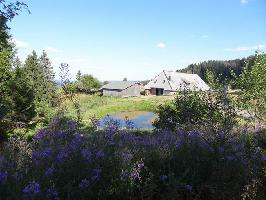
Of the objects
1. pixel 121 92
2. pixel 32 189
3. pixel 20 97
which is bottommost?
pixel 121 92

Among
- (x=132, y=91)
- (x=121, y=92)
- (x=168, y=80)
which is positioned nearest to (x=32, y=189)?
(x=168, y=80)

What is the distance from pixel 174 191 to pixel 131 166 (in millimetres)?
637

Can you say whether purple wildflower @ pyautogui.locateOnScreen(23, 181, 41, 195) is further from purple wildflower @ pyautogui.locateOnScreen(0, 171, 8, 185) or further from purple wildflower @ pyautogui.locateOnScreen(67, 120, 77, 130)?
purple wildflower @ pyautogui.locateOnScreen(67, 120, 77, 130)

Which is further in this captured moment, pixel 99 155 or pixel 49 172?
pixel 99 155

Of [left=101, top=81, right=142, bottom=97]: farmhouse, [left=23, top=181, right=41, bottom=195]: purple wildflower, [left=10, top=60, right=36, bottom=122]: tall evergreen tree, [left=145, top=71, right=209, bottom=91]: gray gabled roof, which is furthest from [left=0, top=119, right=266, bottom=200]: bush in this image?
[left=101, top=81, right=142, bottom=97]: farmhouse

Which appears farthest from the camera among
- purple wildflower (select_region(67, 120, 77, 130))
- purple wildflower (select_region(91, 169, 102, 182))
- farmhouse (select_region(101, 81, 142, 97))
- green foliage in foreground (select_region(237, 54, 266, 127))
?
farmhouse (select_region(101, 81, 142, 97))

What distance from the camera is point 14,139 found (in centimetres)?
449

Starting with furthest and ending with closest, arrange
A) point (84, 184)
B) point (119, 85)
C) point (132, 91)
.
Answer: point (119, 85) < point (132, 91) < point (84, 184)

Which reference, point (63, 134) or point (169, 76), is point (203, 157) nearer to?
point (63, 134)

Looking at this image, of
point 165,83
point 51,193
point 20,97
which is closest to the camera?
point 51,193

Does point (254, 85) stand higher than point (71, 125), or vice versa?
point (254, 85)

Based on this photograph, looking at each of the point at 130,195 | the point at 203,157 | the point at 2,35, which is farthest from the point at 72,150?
the point at 2,35

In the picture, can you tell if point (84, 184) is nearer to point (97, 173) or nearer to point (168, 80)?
point (97, 173)

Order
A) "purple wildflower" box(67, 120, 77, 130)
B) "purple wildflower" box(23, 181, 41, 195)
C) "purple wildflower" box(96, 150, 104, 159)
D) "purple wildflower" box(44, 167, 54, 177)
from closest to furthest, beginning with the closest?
"purple wildflower" box(23, 181, 41, 195) → "purple wildflower" box(44, 167, 54, 177) → "purple wildflower" box(96, 150, 104, 159) → "purple wildflower" box(67, 120, 77, 130)
